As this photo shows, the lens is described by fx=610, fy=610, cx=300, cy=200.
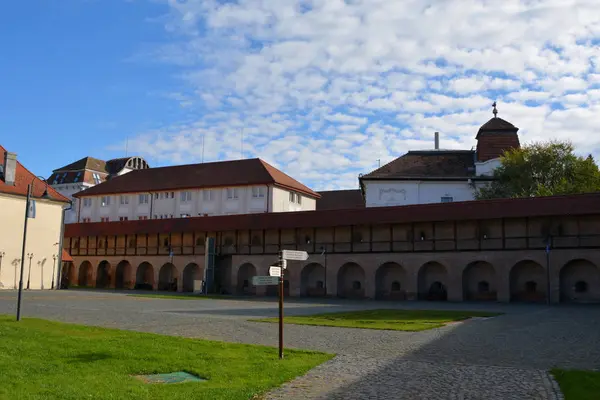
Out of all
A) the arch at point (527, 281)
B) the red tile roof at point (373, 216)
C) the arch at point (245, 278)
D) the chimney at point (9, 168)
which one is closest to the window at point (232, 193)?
the red tile roof at point (373, 216)

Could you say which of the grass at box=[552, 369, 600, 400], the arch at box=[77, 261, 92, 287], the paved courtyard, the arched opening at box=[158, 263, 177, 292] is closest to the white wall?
the arched opening at box=[158, 263, 177, 292]

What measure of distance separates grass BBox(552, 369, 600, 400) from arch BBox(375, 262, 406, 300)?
3048cm

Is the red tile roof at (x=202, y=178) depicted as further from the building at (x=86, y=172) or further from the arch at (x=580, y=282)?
the arch at (x=580, y=282)

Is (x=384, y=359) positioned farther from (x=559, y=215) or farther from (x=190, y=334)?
(x=559, y=215)

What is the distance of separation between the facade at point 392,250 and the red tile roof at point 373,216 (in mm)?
66

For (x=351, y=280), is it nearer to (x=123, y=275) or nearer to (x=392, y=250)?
(x=392, y=250)

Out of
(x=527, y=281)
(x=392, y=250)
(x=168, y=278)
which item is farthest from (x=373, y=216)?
(x=168, y=278)

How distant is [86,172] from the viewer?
3775 inches

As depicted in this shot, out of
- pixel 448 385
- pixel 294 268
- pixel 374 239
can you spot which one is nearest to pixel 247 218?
pixel 294 268

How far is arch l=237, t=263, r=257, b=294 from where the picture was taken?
1893 inches

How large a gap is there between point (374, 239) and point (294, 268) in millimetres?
6886

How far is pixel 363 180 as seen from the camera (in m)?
55.9

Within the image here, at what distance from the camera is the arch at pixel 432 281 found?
39.1 m

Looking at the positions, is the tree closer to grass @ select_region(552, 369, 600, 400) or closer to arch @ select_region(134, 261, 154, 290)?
arch @ select_region(134, 261, 154, 290)
